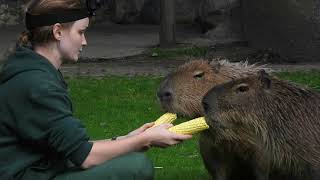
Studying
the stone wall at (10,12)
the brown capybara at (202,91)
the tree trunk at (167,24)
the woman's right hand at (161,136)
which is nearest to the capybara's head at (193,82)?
the brown capybara at (202,91)

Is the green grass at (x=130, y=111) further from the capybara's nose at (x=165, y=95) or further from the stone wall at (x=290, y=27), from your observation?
the stone wall at (x=290, y=27)

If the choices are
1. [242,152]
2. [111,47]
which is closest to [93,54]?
[111,47]

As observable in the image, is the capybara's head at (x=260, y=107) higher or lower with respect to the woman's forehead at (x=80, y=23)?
lower

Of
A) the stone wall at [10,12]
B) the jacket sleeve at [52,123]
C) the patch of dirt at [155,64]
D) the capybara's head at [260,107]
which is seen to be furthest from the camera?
the stone wall at [10,12]

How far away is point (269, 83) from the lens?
4285 mm

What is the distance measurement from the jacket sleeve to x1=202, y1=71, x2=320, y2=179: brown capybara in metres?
0.83

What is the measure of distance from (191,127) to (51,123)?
81 centimetres

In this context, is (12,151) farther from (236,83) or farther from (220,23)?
(220,23)

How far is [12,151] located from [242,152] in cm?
140

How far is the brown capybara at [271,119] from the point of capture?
4199 millimetres

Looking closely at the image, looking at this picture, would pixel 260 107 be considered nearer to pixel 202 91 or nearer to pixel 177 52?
pixel 202 91

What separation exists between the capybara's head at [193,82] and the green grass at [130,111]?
13.2 inches

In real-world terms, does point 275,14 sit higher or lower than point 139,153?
lower

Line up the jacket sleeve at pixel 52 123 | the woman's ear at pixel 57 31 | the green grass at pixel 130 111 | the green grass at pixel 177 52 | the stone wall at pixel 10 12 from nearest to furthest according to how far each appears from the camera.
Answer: the jacket sleeve at pixel 52 123 → the woman's ear at pixel 57 31 → the green grass at pixel 130 111 → the green grass at pixel 177 52 → the stone wall at pixel 10 12
